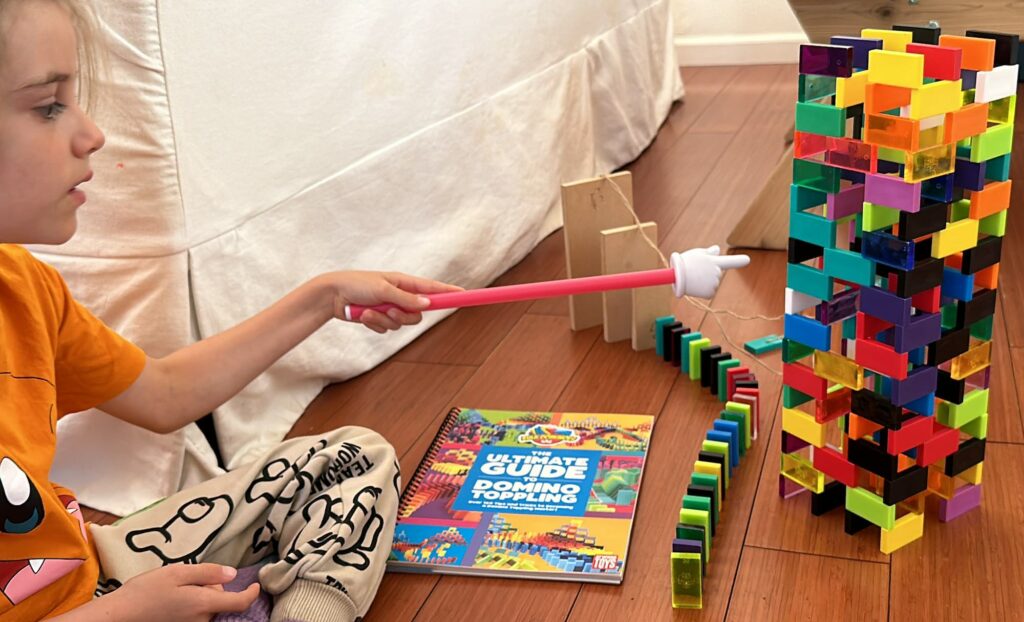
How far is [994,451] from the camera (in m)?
1.12

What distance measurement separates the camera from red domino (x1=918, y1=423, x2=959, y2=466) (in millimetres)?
951

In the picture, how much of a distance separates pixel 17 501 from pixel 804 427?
687 millimetres

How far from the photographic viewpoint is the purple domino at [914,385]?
90cm

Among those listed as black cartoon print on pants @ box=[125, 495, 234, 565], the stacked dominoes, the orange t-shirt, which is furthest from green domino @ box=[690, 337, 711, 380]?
the orange t-shirt

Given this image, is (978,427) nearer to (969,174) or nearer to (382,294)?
(969,174)

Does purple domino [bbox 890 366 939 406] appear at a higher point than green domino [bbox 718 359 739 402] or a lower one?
higher

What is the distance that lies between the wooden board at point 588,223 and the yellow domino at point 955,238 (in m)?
0.65

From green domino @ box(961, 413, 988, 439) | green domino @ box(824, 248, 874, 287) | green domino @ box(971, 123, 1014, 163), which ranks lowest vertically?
green domino @ box(961, 413, 988, 439)

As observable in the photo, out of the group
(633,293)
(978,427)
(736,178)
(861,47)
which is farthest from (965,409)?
(736,178)

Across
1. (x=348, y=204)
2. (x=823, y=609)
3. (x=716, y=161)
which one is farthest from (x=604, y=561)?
(x=716, y=161)

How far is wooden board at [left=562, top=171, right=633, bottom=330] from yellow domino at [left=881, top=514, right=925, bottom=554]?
0.62 m

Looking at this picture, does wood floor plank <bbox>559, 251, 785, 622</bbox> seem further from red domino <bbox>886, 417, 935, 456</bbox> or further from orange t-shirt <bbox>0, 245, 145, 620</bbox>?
orange t-shirt <bbox>0, 245, 145, 620</bbox>

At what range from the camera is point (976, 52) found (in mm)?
850

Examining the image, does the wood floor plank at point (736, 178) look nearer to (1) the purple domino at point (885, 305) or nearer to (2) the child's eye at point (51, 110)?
→ (1) the purple domino at point (885, 305)
